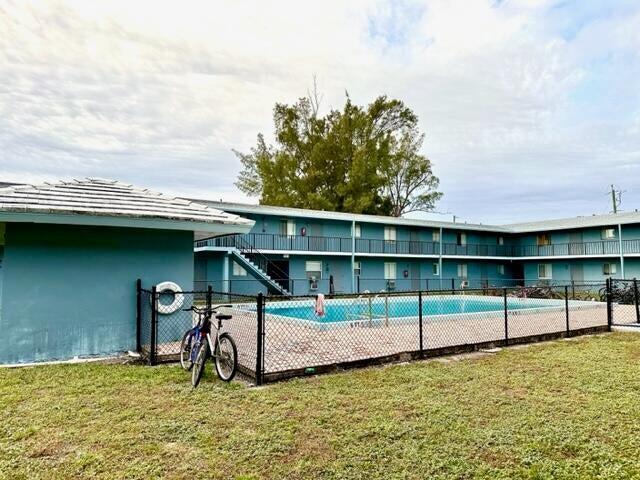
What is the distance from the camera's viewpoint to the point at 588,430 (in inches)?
162

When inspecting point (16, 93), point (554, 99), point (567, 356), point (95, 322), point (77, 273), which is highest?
point (554, 99)

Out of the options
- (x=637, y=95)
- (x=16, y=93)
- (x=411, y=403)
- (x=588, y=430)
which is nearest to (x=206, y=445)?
(x=411, y=403)

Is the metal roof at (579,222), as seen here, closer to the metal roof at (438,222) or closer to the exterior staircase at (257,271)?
the metal roof at (438,222)

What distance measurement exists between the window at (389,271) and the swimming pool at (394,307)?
6897 mm

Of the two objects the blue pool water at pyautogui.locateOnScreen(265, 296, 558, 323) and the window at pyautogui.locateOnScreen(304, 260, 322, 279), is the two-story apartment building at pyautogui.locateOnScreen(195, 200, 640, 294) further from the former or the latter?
the blue pool water at pyautogui.locateOnScreen(265, 296, 558, 323)

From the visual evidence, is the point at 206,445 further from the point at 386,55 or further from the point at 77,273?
the point at 386,55

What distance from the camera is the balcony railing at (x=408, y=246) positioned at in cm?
2330

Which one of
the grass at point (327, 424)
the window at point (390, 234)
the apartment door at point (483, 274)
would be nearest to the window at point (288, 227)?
the window at point (390, 234)

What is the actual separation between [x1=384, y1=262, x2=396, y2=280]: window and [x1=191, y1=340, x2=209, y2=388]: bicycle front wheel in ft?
76.4

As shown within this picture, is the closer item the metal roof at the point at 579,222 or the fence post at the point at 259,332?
the fence post at the point at 259,332

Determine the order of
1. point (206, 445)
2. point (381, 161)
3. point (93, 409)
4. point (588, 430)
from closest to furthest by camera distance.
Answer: point (206, 445), point (588, 430), point (93, 409), point (381, 161)

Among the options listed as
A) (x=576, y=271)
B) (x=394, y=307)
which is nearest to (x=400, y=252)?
(x=394, y=307)

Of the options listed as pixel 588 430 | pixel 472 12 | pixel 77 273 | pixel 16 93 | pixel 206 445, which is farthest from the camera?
pixel 16 93

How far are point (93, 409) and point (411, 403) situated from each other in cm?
351
